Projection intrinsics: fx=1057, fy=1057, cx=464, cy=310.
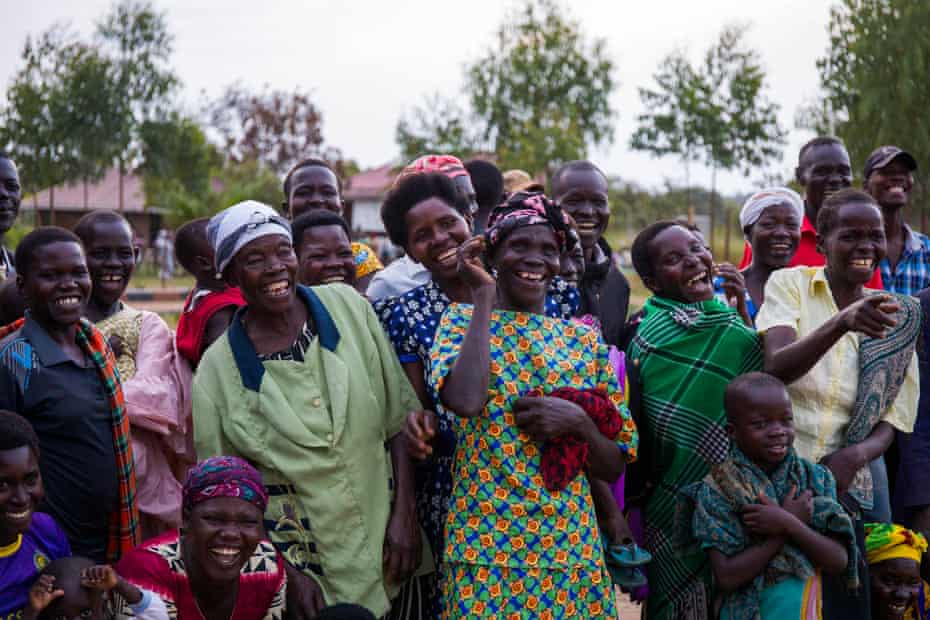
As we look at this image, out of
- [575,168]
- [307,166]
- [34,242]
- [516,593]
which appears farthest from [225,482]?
[307,166]

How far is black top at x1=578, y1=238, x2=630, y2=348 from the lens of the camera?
15.1 feet

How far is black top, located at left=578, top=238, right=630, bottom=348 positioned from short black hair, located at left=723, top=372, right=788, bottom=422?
2.51ft

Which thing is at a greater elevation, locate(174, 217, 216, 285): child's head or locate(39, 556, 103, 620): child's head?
locate(174, 217, 216, 285): child's head

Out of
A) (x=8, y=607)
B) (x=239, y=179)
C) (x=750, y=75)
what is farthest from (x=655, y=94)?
(x=8, y=607)

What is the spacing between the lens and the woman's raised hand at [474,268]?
336 cm

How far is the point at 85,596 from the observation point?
10.6ft

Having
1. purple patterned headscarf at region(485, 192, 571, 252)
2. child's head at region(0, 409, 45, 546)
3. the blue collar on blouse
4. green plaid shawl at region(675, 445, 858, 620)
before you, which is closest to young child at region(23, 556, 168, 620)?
child's head at region(0, 409, 45, 546)

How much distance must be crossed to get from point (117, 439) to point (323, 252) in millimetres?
1239

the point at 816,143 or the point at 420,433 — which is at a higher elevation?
the point at 816,143

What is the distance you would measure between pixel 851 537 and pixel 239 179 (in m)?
37.3

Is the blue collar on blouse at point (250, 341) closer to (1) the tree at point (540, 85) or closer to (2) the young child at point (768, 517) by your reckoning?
(2) the young child at point (768, 517)

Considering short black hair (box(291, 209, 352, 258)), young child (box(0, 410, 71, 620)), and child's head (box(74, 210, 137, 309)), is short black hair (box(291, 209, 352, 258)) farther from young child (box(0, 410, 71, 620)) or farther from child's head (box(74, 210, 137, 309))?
young child (box(0, 410, 71, 620))

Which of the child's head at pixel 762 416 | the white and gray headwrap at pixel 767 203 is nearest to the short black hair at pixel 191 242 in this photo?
the child's head at pixel 762 416

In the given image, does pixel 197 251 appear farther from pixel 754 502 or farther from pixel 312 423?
pixel 754 502
